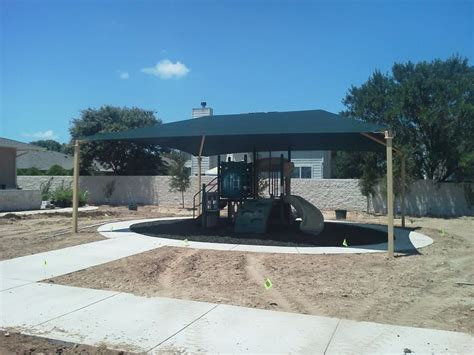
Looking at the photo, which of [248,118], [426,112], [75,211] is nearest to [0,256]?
[75,211]

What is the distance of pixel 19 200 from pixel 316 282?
22227mm

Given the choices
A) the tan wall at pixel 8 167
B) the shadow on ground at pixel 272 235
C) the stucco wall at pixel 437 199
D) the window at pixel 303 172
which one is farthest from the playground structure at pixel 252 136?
the window at pixel 303 172

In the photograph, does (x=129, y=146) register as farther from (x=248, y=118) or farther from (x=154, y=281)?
(x=154, y=281)

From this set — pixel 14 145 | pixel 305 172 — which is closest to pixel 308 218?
pixel 14 145

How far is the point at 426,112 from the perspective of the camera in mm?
24875

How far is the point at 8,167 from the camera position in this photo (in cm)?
2723

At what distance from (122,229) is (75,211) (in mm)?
1914

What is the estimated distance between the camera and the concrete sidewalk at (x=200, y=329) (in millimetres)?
5008

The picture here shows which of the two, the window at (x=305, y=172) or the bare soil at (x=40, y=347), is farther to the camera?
the window at (x=305, y=172)

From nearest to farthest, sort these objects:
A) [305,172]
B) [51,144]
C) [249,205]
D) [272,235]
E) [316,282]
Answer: [316,282], [272,235], [249,205], [305,172], [51,144]

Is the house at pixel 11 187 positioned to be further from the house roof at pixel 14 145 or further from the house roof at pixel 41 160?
the house roof at pixel 41 160

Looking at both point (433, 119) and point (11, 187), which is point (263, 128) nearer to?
point (433, 119)

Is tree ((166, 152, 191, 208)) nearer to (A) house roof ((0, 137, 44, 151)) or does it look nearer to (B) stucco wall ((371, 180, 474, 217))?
(A) house roof ((0, 137, 44, 151))

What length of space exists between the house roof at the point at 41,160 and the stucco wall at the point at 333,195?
20191mm
